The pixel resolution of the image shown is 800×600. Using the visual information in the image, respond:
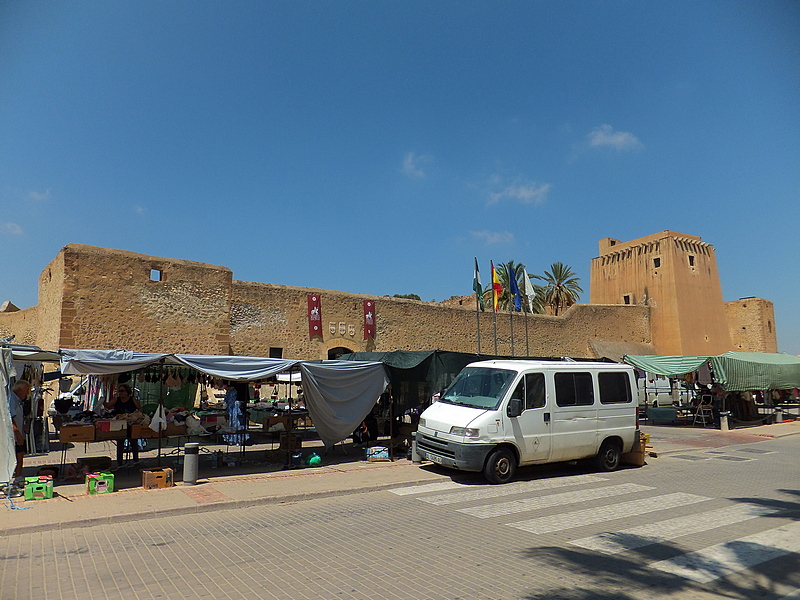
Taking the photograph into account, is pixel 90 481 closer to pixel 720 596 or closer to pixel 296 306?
pixel 720 596

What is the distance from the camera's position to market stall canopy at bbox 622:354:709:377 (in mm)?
17797

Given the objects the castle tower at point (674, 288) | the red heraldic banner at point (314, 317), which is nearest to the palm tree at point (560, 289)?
the castle tower at point (674, 288)

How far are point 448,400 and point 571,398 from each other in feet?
7.29

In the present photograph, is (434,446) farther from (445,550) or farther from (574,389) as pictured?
(445,550)

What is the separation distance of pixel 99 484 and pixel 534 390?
277 inches

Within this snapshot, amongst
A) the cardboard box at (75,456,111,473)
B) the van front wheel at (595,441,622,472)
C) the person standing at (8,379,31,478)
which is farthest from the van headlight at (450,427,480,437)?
the person standing at (8,379,31,478)

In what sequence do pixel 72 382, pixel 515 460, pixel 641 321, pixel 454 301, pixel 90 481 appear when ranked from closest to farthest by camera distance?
pixel 90 481 < pixel 515 460 < pixel 72 382 < pixel 641 321 < pixel 454 301

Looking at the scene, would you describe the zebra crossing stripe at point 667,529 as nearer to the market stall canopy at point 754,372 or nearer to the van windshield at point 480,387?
the van windshield at point 480,387

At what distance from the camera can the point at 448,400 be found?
9.91 m

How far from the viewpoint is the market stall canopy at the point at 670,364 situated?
17.8 m

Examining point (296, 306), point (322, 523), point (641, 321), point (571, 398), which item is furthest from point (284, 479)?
point (641, 321)

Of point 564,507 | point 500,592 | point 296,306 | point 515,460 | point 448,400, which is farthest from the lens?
point 296,306

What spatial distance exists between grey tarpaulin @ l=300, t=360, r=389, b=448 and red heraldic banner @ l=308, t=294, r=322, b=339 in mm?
11883

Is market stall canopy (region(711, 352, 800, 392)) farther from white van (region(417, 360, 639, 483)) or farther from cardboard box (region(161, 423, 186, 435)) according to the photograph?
cardboard box (region(161, 423, 186, 435))
